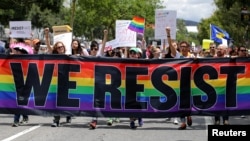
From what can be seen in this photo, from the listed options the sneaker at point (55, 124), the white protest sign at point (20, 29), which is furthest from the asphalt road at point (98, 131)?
the white protest sign at point (20, 29)

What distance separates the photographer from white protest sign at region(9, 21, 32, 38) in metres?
16.3

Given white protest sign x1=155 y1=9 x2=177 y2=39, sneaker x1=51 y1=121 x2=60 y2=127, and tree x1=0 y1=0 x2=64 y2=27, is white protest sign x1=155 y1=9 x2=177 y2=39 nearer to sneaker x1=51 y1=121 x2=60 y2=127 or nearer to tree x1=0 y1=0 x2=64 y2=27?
sneaker x1=51 y1=121 x2=60 y2=127

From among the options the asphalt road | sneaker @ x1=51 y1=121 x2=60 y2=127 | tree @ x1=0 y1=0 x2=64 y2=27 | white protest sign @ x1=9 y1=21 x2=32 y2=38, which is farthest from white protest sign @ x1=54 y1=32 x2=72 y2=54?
tree @ x1=0 y1=0 x2=64 y2=27

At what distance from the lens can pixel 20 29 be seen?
1644 cm

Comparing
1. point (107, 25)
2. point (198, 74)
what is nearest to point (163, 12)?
point (198, 74)

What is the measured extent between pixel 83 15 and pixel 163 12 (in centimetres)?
4587

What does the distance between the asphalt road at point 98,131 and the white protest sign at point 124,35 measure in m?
2.06

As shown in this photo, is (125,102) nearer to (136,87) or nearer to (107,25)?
(136,87)

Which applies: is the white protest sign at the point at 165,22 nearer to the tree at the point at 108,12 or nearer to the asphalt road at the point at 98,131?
the asphalt road at the point at 98,131

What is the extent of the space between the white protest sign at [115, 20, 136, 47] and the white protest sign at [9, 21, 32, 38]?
3.80 metres

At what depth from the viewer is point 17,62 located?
10.9m

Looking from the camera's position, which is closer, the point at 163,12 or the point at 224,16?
the point at 163,12

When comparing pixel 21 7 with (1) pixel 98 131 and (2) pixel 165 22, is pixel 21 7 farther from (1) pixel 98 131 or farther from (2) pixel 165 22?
(1) pixel 98 131

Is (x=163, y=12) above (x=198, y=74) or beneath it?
above
